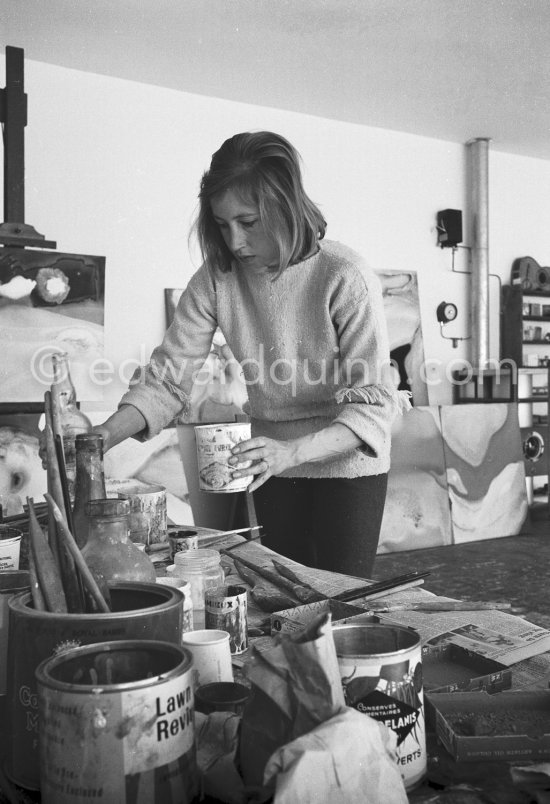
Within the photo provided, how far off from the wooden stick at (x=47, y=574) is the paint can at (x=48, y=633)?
2cm

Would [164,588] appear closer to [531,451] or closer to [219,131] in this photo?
[219,131]

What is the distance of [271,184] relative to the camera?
5.65 ft

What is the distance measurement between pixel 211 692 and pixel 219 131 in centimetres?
445

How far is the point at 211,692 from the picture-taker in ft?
2.75

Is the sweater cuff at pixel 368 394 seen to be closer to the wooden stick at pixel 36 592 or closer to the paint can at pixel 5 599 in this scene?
the paint can at pixel 5 599

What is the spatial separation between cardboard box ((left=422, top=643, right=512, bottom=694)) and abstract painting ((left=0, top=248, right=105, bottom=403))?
3.46m

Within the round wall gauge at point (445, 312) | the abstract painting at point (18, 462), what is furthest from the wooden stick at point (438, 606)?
the round wall gauge at point (445, 312)

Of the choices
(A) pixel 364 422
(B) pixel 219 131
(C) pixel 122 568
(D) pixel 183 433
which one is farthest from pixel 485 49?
(C) pixel 122 568

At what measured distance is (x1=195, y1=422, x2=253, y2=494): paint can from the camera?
154cm

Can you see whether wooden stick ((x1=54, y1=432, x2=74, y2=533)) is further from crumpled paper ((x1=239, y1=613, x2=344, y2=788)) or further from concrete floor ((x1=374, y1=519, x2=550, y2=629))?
concrete floor ((x1=374, y1=519, x2=550, y2=629))

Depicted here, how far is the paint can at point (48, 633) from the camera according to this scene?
673mm

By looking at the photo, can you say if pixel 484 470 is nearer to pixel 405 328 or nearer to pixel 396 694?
pixel 405 328

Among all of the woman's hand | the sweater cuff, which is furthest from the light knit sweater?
the woman's hand

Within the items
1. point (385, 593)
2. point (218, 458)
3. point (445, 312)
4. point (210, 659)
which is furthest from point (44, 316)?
point (210, 659)
